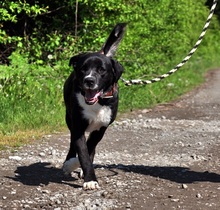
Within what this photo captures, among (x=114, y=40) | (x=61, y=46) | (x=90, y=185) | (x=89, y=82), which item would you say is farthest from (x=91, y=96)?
(x=61, y=46)

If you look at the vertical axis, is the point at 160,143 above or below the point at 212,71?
above

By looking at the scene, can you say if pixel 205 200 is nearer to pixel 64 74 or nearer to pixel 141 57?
pixel 64 74

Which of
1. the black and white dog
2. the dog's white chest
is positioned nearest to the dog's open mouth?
the black and white dog

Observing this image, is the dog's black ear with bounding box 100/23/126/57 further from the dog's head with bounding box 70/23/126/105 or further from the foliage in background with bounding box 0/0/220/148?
the foliage in background with bounding box 0/0/220/148

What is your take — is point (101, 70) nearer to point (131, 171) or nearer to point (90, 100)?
point (90, 100)

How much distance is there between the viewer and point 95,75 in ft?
19.3

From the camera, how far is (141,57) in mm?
13867

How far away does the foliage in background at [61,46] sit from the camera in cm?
978

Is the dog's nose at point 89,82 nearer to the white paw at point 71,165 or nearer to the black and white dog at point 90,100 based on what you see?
the black and white dog at point 90,100

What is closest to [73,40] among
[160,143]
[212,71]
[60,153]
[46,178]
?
[160,143]

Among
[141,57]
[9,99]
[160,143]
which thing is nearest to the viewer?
[160,143]

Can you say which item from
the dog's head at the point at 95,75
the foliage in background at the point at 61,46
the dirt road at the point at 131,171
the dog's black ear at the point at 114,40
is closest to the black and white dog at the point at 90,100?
the dog's head at the point at 95,75

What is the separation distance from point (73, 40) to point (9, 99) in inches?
106

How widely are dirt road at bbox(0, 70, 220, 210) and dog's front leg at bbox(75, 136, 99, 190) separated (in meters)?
0.09
